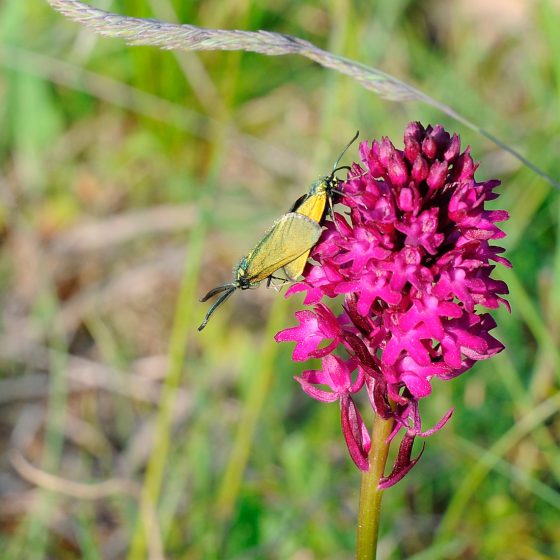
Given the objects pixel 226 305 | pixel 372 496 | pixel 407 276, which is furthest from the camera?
pixel 226 305

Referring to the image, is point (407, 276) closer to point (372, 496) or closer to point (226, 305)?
point (372, 496)

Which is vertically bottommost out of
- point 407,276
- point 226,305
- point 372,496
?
point 226,305

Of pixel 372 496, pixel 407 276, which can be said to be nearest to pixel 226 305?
pixel 372 496

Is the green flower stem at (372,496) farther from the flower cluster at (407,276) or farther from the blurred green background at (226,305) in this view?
the blurred green background at (226,305)

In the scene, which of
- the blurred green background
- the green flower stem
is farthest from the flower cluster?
the blurred green background

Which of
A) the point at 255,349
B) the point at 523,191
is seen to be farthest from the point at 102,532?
the point at 523,191

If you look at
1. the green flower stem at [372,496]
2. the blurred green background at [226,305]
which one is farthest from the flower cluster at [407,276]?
the blurred green background at [226,305]
